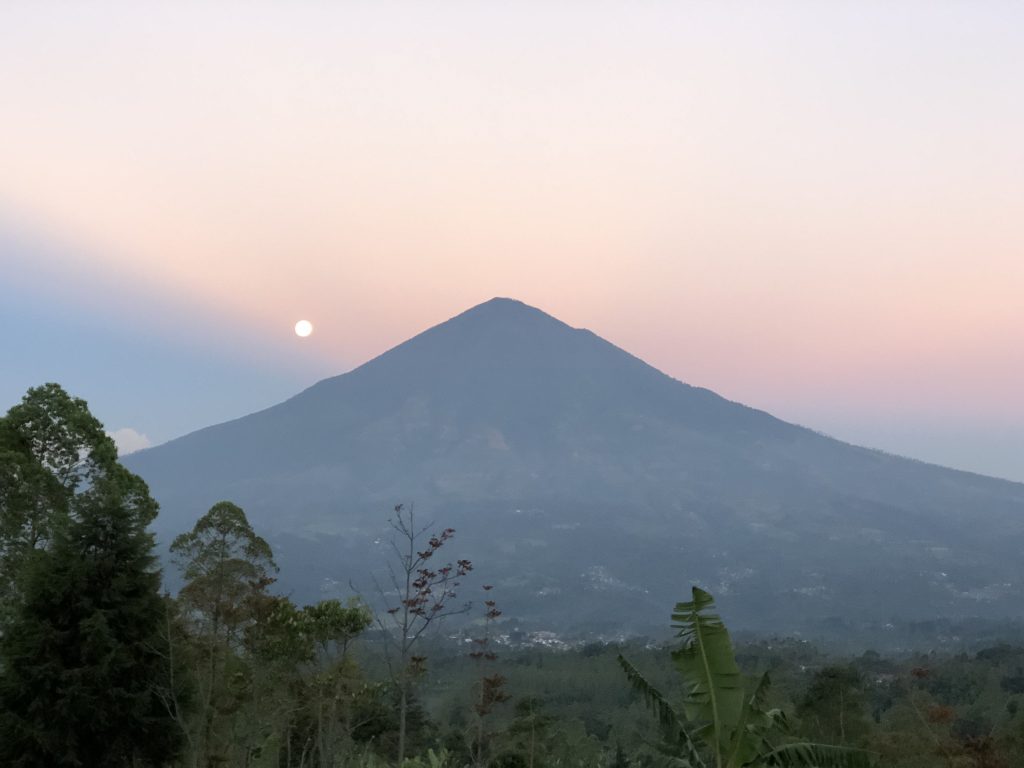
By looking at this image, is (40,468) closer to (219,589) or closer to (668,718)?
(219,589)

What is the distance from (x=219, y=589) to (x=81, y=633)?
3.52 meters

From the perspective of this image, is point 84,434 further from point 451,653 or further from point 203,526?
point 451,653

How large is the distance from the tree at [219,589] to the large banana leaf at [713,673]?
859cm

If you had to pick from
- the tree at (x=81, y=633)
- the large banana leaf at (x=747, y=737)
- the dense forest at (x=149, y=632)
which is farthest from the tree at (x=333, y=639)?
the large banana leaf at (x=747, y=737)

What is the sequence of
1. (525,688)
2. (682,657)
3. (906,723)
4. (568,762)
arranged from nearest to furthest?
1. (682,657)
2. (906,723)
3. (568,762)
4. (525,688)

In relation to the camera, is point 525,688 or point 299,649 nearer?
point 299,649

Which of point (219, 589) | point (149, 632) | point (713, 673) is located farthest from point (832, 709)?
point (219, 589)

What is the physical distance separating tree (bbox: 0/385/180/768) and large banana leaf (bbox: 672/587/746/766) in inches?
428

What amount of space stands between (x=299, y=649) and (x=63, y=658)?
466cm

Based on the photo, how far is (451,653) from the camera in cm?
14425

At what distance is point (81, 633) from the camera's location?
19969 mm

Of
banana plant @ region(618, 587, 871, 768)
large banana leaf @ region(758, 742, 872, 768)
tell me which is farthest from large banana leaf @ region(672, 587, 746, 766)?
large banana leaf @ region(758, 742, 872, 768)

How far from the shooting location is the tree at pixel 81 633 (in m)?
19.2

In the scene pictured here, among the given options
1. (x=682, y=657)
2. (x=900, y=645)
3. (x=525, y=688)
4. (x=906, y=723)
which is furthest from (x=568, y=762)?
(x=900, y=645)
